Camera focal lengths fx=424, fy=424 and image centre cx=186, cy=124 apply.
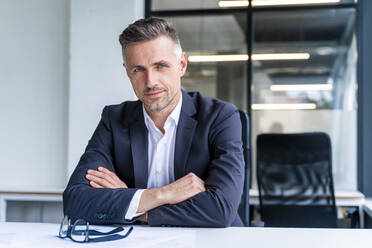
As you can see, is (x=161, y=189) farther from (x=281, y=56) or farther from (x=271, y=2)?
(x=281, y=56)

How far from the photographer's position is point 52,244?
3.95 feet

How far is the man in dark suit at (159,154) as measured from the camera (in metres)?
1.58

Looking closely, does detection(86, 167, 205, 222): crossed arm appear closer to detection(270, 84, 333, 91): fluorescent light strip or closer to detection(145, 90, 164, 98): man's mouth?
detection(145, 90, 164, 98): man's mouth

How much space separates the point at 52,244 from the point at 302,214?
8.29 feet

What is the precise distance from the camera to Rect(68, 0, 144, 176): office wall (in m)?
3.99

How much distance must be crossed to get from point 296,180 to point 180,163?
1.79 metres

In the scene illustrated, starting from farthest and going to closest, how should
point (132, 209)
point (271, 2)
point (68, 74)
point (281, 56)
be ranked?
point (281, 56) → point (271, 2) → point (68, 74) → point (132, 209)

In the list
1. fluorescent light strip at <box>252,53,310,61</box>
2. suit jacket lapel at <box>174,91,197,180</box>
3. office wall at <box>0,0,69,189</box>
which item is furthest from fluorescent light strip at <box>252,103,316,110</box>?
suit jacket lapel at <box>174,91,197,180</box>

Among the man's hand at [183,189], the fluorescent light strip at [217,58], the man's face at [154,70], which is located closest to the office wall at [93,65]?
the man's face at [154,70]

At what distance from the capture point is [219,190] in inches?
66.4

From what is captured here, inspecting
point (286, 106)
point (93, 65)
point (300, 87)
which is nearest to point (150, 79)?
point (93, 65)

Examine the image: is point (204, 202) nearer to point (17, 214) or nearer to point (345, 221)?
point (345, 221)

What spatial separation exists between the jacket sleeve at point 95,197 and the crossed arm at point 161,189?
0.04m

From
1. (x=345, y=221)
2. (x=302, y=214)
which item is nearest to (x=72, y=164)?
(x=302, y=214)
